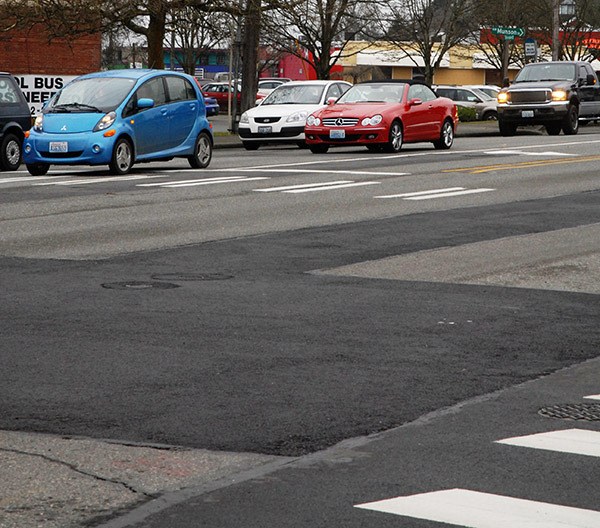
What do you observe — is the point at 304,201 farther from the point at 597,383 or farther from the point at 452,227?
the point at 597,383

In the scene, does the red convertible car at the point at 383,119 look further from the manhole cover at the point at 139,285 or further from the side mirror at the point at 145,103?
the manhole cover at the point at 139,285

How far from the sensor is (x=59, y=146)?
22031 mm

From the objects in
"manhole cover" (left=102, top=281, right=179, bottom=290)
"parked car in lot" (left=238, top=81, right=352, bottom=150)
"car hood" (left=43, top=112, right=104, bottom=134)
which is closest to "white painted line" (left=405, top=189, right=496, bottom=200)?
"car hood" (left=43, top=112, right=104, bottom=134)

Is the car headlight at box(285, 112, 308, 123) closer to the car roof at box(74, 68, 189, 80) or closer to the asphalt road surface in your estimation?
the car roof at box(74, 68, 189, 80)

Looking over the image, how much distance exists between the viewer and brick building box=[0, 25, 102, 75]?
139 ft

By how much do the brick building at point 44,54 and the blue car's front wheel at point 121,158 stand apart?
63.3 feet

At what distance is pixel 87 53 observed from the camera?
44.7 metres

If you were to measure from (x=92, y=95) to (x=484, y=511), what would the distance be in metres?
18.8

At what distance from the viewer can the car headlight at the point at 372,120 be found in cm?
2864

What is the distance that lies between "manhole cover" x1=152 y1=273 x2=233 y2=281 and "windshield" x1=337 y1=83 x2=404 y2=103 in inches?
743

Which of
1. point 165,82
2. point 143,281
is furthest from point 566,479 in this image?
point 165,82

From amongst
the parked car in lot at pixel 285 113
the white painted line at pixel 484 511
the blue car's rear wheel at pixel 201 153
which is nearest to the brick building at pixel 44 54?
the parked car in lot at pixel 285 113

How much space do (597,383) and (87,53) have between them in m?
38.8

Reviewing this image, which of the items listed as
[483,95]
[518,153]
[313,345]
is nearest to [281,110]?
[518,153]
